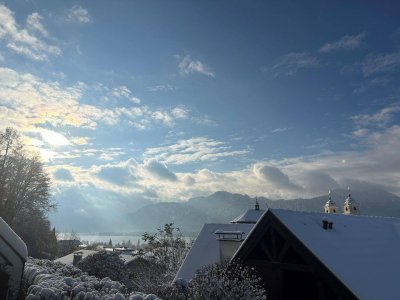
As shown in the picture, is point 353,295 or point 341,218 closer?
point 353,295

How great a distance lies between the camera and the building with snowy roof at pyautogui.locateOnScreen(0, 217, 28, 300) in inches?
563

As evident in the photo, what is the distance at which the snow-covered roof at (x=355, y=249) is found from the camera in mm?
14898

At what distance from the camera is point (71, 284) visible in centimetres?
1588

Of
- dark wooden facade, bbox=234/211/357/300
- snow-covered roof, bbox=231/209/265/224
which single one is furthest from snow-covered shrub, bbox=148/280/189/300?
snow-covered roof, bbox=231/209/265/224

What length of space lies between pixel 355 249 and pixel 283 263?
3.48 meters

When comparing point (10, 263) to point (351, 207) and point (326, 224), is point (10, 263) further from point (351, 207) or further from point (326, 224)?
point (351, 207)

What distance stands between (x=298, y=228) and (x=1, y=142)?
33231mm

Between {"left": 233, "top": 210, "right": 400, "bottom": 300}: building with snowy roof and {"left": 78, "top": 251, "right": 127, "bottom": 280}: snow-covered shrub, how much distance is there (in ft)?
45.2

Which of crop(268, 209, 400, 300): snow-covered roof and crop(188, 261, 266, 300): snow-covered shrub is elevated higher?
crop(268, 209, 400, 300): snow-covered roof

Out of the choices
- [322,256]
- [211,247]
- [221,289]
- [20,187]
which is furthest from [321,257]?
[20,187]

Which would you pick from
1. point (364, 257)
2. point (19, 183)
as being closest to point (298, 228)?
point (364, 257)

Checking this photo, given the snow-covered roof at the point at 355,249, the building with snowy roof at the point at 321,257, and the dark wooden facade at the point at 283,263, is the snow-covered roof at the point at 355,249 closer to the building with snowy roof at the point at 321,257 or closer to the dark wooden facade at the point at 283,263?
the building with snowy roof at the point at 321,257

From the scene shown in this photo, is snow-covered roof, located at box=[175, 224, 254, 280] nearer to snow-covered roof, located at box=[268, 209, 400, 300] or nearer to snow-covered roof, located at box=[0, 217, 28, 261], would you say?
snow-covered roof, located at box=[268, 209, 400, 300]

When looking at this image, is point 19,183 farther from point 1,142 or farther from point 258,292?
point 258,292
